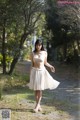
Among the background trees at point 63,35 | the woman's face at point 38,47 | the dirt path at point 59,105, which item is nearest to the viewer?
the dirt path at point 59,105

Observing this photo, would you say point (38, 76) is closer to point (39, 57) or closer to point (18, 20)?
point (39, 57)

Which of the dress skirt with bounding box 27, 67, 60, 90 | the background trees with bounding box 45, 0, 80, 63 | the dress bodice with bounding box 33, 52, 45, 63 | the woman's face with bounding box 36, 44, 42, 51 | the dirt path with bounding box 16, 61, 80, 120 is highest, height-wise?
the woman's face with bounding box 36, 44, 42, 51

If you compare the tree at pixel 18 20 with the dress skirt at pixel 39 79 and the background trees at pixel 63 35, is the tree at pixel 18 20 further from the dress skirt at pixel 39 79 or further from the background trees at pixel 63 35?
the dress skirt at pixel 39 79

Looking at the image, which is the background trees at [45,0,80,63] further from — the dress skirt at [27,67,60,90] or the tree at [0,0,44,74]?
the dress skirt at [27,67,60,90]

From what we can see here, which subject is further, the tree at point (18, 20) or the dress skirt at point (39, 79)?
the tree at point (18, 20)

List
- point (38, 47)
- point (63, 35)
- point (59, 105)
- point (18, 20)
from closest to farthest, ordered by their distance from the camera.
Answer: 1. point (38, 47)
2. point (59, 105)
3. point (18, 20)
4. point (63, 35)

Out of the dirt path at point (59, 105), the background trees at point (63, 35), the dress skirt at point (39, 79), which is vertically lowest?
the background trees at point (63, 35)

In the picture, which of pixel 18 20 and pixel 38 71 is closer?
pixel 38 71

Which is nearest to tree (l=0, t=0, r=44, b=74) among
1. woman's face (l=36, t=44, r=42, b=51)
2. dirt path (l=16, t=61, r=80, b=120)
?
dirt path (l=16, t=61, r=80, b=120)

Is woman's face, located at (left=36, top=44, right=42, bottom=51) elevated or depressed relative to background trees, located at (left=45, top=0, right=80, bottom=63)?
elevated

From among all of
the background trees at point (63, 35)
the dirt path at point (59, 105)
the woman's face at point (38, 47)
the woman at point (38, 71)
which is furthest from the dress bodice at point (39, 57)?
the background trees at point (63, 35)

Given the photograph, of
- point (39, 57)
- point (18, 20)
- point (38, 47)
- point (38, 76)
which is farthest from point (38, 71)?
point (18, 20)

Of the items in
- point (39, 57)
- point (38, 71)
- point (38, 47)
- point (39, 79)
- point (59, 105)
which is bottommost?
point (59, 105)

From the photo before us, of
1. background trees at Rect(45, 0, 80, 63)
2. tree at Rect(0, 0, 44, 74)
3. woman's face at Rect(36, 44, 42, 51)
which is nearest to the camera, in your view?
woman's face at Rect(36, 44, 42, 51)
